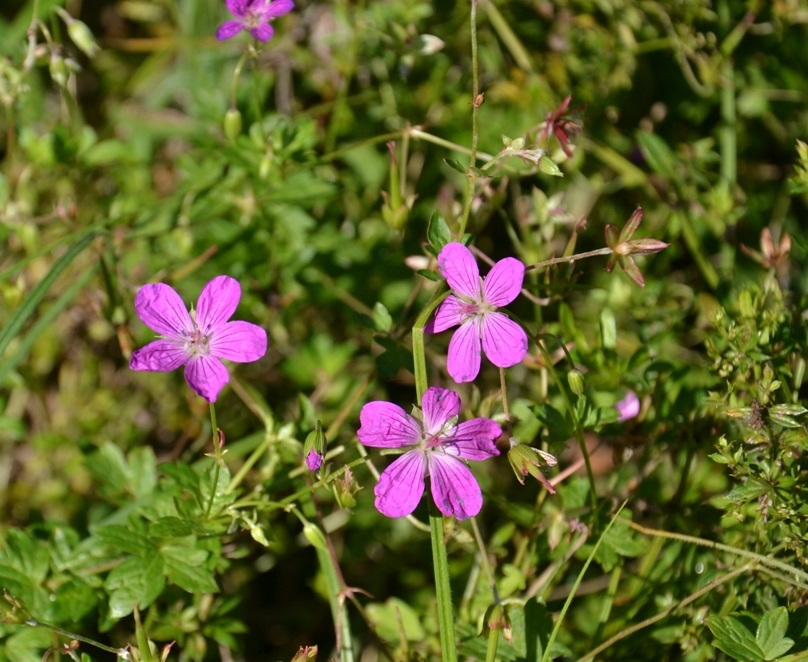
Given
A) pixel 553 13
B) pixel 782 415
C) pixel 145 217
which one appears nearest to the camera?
pixel 782 415

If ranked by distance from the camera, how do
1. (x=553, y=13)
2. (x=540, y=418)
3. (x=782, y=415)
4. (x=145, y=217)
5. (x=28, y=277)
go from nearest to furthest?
(x=782, y=415), (x=540, y=418), (x=145, y=217), (x=553, y=13), (x=28, y=277)

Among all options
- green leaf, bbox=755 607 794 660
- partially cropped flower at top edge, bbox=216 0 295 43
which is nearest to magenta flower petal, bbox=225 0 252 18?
partially cropped flower at top edge, bbox=216 0 295 43

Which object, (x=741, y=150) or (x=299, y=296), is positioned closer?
(x=299, y=296)

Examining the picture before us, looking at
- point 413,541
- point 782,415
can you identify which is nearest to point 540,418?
point 782,415

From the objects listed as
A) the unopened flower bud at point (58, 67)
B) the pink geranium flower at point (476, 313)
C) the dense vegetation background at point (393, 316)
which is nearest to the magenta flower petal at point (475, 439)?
the pink geranium flower at point (476, 313)

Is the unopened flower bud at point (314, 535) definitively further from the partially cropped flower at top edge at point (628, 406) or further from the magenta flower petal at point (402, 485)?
the partially cropped flower at top edge at point (628, 406)

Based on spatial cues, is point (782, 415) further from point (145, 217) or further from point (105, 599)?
point (145, 217)
